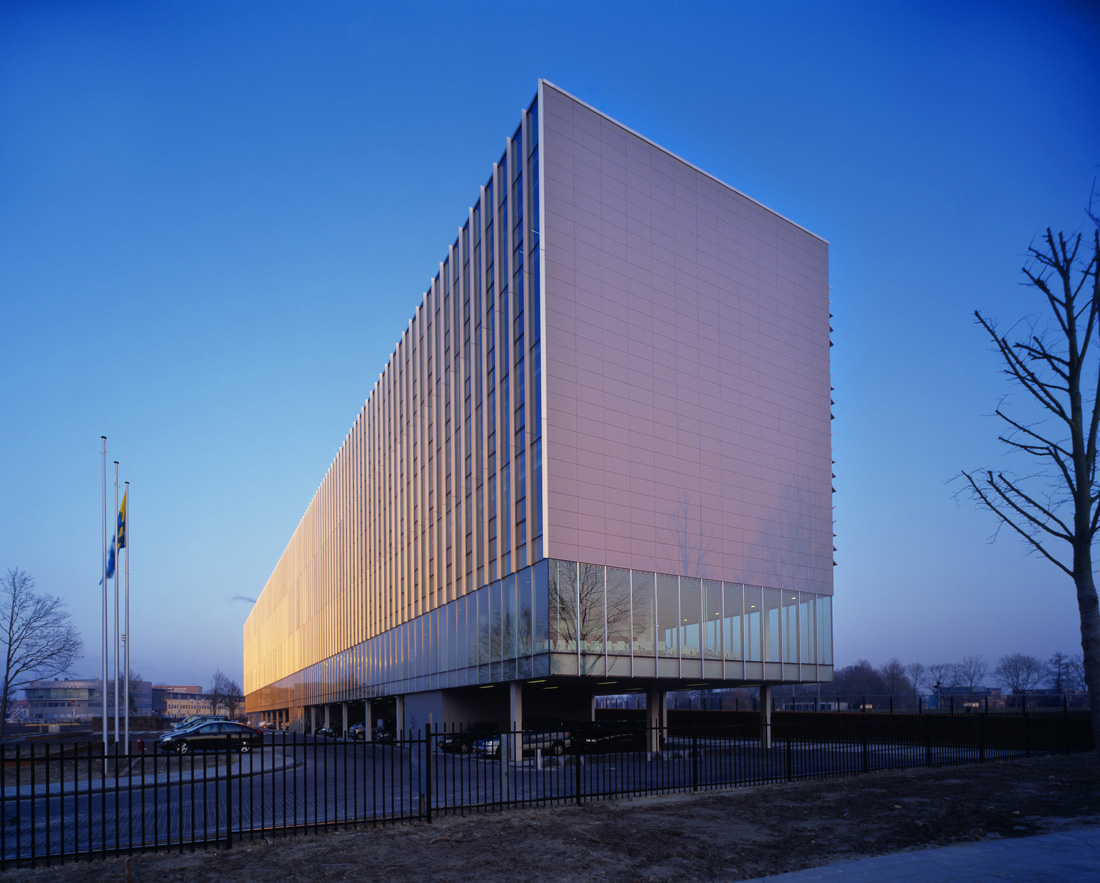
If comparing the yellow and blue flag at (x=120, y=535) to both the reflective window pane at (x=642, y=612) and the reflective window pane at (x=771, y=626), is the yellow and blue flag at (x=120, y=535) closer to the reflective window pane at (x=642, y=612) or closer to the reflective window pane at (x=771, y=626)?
the reflective window pane at (x=642, y=612)

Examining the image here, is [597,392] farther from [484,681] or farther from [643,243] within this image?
[484,681]

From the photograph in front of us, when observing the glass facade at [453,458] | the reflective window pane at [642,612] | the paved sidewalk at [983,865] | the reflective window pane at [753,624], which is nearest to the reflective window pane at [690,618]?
the reflective window pane at [642,612]

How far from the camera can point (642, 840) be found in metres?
13.1

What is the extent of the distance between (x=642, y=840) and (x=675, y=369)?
24340 mm

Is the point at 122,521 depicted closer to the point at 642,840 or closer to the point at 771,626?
the point at 771,626

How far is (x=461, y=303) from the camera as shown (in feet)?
139

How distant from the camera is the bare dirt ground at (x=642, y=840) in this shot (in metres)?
11.3

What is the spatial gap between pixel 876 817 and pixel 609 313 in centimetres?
2199

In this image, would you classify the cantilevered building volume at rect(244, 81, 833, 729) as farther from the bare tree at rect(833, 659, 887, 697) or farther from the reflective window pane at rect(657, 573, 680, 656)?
the bare tree at rect(833, 659, 887, 697)

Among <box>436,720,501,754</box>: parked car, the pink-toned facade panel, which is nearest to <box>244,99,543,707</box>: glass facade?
the pink-toned facade panel

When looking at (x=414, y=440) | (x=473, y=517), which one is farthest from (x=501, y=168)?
(x=414, y=440)

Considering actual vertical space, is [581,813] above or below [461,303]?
below

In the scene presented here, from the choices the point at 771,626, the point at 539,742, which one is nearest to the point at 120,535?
the point at 539,742

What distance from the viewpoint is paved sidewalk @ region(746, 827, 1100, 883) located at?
10.3 metres
